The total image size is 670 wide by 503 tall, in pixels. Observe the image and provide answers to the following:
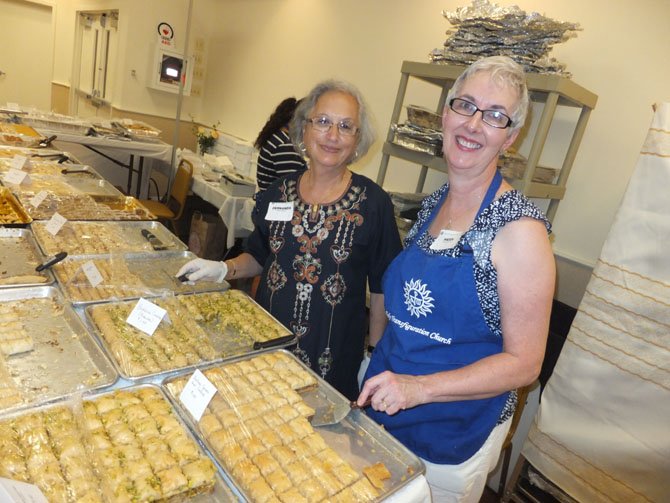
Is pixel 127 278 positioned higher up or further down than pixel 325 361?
higher up

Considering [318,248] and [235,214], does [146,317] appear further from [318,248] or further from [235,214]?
[235,214]

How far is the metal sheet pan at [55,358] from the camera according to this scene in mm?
1276

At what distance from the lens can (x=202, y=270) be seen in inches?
76.5

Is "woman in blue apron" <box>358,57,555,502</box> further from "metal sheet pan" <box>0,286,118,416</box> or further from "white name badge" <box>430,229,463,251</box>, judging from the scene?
"metal sheet pan" <box>0,286,118,416</box>

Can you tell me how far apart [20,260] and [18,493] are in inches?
56.1

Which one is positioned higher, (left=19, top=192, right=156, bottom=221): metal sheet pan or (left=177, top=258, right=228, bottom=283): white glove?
(left=177, top=258, right=228, bottom=283): white glove

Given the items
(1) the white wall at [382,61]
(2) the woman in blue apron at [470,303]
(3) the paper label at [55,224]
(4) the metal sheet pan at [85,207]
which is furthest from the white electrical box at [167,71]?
(2) the woman in blue apron at [470,303]

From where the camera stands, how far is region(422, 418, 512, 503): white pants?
1461 millimetres

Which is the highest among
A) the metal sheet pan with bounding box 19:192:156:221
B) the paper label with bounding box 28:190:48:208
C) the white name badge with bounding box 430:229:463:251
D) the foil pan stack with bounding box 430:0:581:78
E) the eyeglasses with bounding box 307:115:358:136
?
the foil pan stack with bounding box 430:0:581:78

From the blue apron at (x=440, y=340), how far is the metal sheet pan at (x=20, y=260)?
1.40 metres

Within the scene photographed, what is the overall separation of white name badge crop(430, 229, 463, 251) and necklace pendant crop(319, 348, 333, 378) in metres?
0.81

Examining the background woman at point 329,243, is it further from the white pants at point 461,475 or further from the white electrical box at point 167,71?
the white electrical box at point 167,71

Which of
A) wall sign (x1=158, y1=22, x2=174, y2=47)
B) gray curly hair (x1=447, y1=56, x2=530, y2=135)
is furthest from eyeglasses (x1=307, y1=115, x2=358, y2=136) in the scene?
wall sign (x1=158, y1=22, x2=174, y2=47)

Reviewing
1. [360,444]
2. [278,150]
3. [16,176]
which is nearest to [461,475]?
[360,444]
